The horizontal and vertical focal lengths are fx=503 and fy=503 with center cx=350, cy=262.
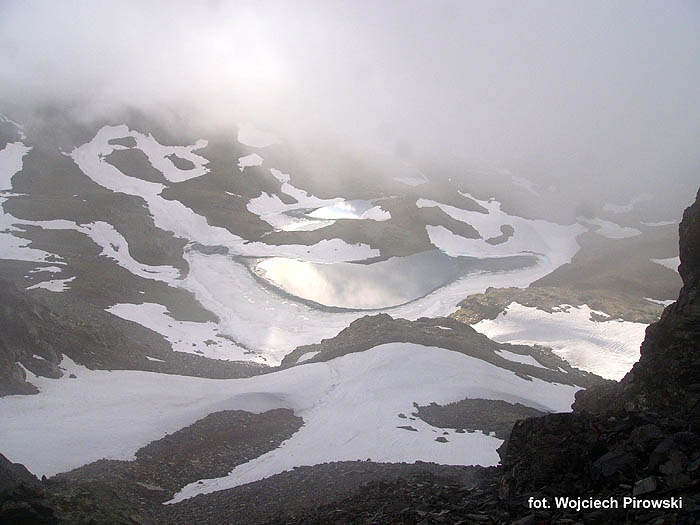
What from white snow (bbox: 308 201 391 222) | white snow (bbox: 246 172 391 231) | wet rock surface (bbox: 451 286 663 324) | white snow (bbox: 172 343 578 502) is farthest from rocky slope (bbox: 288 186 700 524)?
white snow (bbox: 308 201 391 222)

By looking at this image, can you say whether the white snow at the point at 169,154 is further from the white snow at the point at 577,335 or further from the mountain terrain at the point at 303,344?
the white snow at the point at 577,335

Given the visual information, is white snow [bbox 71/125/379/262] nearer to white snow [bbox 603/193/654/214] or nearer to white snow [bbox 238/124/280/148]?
white snow [bbox 238/124/280/148]

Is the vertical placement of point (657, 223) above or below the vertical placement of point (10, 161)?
below

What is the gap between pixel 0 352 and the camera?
82.7 ft

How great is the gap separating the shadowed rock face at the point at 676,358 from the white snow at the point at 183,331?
96.8 feet

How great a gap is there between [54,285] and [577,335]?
1939 inches

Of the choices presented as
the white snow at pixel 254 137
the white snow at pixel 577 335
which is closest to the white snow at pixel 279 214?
the white snow at pixel 254 137

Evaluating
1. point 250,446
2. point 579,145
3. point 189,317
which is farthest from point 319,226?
point 579,145

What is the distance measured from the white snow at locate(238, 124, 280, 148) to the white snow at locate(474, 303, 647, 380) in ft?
265

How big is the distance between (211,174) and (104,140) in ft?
86.2

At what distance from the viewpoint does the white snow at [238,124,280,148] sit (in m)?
118

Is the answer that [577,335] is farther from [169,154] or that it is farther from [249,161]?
[169,154]

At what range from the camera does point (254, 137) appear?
12144cm

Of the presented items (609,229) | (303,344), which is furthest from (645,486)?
(609,229)
